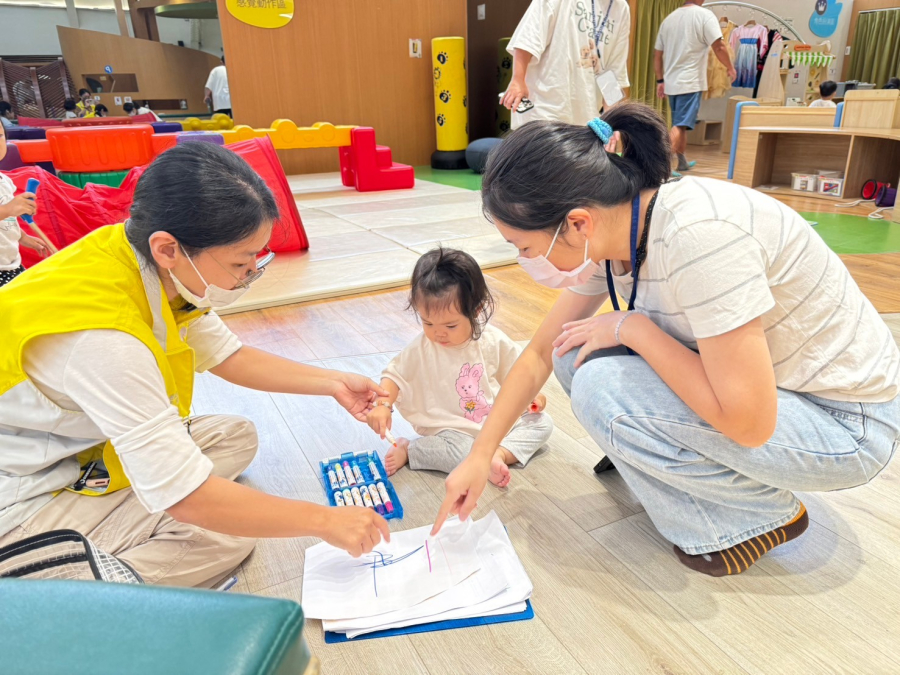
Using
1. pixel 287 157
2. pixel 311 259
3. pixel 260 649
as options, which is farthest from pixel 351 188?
pixel 260 649

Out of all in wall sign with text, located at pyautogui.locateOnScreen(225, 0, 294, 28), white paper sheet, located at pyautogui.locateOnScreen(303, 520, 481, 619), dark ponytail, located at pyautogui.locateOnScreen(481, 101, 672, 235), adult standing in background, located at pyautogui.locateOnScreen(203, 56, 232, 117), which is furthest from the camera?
adult standing in background, located at pyautogui.locateOnScreen(203, 56, 232, 117)

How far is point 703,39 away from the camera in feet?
16.6

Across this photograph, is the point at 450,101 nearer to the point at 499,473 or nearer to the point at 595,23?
the point at 595,23

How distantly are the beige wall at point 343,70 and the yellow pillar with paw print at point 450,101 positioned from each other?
0.35 meters

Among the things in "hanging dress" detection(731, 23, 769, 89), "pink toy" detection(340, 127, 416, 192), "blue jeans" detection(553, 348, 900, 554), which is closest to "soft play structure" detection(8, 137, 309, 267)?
"blue jeans" detection(553, 348, 900, 554)

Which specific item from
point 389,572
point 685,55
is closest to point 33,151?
point 389,572

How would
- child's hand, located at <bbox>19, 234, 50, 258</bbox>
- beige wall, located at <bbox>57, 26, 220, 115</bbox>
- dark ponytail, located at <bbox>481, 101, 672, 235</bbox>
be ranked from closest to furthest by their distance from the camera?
dark ponytail, located at <bbox>481, 101, 672, 235</bbox>
child's hand, located at <bbox>19, 234, 50, 258</bbox>
beige wall, located at <bbox>57, 26, 220, 115</bbox>

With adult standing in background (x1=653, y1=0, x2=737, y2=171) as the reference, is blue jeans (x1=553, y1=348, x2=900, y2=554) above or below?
below

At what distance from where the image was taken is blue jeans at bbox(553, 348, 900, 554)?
1.10 meters

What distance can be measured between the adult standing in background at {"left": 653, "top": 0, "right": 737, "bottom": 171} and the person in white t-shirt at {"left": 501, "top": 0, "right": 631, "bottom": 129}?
2.27 meters

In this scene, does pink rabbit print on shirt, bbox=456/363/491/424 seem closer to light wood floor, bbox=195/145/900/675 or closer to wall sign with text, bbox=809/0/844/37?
light wood floor, bbox=195/145/900/675

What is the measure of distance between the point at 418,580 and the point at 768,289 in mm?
763

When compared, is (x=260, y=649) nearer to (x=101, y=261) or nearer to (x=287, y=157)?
(x=101, y=261)

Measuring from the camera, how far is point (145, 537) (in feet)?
3.85
